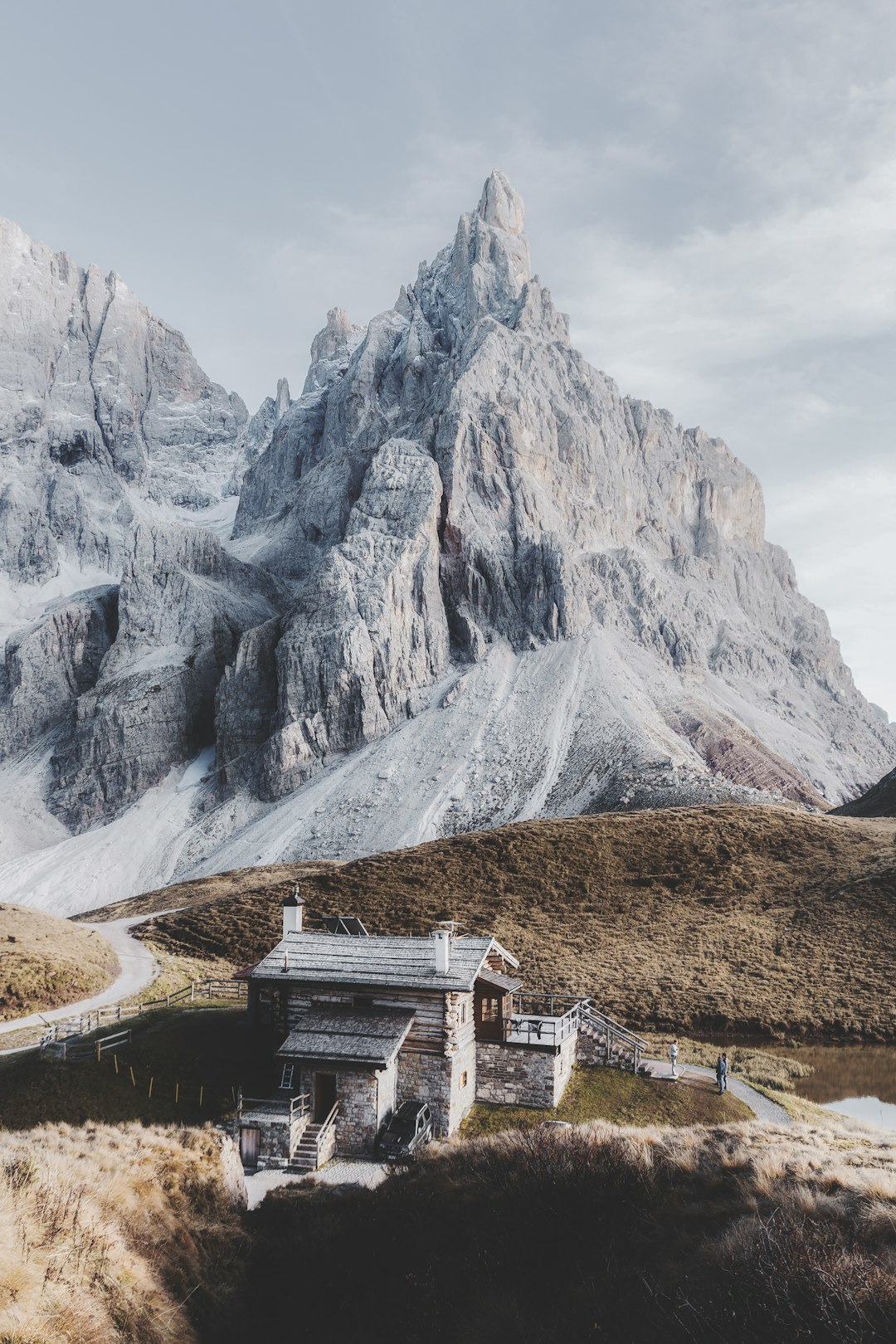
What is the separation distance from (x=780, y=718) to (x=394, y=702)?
69536mm

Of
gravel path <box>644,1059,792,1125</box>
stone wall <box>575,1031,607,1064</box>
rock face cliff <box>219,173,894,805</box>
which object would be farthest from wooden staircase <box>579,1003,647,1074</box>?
rock face cliff <box>219,173,894,805</box>

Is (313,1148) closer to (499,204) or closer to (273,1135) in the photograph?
(273,1135)

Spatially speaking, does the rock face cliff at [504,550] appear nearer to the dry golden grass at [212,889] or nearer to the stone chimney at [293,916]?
the dry golden grass at [212,889]

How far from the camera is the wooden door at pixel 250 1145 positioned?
19.0 metres

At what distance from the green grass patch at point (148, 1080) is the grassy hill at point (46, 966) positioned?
35.2 feet

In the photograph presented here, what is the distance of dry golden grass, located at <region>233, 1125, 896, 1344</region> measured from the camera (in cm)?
772

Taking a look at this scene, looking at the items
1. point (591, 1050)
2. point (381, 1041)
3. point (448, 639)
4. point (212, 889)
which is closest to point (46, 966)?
point (381, 1041)

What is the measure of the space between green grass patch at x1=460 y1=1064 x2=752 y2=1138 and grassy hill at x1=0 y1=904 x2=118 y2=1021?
2096 cm

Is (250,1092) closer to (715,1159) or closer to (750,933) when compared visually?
(715,1159)

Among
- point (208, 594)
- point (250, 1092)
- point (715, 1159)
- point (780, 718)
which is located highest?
point (208, 594)

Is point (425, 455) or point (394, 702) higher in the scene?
point (425, 455)

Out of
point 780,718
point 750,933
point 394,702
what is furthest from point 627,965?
point 780,718

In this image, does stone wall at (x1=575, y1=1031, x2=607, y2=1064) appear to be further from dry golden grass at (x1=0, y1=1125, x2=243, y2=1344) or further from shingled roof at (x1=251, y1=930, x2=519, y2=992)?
dry golden grass at (x1=0, y1=1125, x2=243, y2=1344)

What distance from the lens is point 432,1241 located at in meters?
11.3
